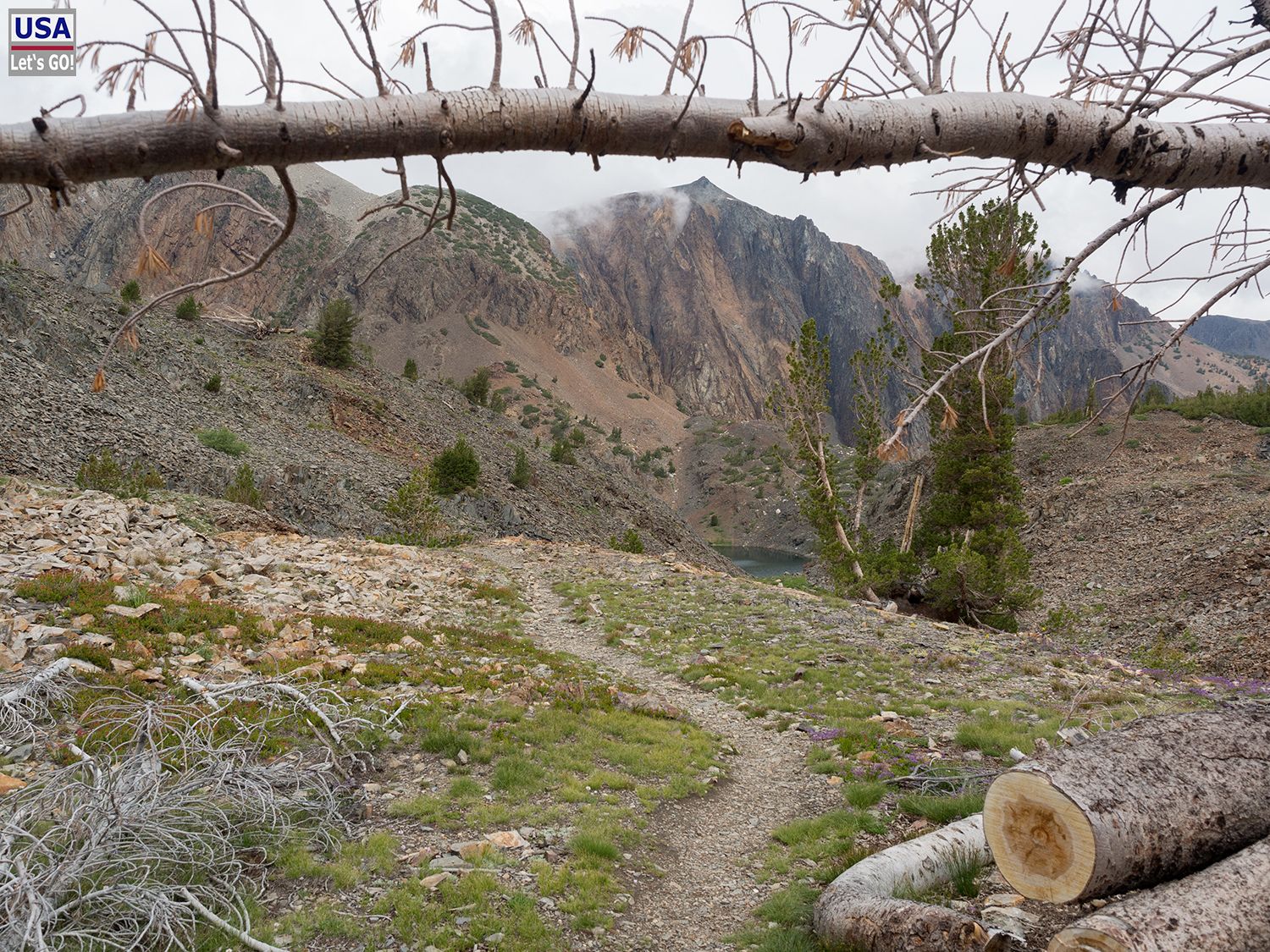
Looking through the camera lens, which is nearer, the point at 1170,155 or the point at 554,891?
the point at 1170,155

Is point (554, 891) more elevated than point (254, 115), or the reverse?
point (254, 115)

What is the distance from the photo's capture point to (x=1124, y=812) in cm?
296

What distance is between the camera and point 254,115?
7.07 feet

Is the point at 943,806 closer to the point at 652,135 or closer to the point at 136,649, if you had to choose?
the point at 652,135

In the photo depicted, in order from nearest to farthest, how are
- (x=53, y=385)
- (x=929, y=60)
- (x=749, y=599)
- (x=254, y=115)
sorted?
1. (x=254, y=115)
2. (x=929, y=60)
3. (x=749, y=599)
4. (x=53, y=385)

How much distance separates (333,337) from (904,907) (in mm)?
44223

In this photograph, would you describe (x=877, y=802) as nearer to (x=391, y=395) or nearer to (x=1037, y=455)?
(x=1037, y=455)

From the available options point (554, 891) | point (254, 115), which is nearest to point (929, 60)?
point (254, 115)

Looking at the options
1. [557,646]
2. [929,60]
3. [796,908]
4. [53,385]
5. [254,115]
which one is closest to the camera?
[254,115]

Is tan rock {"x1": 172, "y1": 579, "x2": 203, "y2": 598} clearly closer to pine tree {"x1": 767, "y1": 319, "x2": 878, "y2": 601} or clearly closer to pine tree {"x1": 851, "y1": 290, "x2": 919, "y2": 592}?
pine tree {"x1": 851, "y1": 290, "x2": 919, "y2": 592}

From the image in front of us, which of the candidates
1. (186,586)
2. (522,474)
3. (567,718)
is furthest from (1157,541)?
(522,474)

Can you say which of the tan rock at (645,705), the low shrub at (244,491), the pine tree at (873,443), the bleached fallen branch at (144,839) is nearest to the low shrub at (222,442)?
the low shrub at (244,491)

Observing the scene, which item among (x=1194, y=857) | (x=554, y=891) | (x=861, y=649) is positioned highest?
(x=1194, y=857)

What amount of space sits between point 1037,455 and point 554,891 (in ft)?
131
